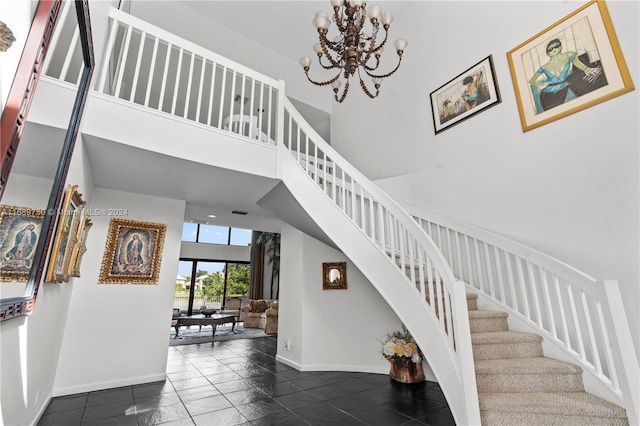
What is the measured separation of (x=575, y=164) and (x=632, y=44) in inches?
41.1

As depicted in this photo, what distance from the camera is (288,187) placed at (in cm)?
339

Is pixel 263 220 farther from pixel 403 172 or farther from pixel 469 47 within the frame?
pixel 469 47

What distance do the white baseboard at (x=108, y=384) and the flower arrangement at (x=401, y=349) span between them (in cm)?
289

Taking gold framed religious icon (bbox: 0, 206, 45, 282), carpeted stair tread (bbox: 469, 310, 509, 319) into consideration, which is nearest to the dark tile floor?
carpeted stair tread (bbox: 469, 310, 509, 319)

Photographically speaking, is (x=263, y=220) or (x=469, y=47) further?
(x=263, y=220)

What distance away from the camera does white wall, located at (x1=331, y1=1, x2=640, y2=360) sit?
2.42 metres

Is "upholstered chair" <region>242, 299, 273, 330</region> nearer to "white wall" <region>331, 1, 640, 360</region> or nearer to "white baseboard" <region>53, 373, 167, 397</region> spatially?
"white baseboard" <region>53, 373, 167, 397</region>

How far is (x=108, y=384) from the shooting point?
3.37m

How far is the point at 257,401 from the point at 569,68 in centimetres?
454

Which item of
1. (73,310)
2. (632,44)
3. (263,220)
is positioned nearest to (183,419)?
(73,310)

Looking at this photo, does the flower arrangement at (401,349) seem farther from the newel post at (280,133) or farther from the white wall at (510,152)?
the newel post at (280,133)

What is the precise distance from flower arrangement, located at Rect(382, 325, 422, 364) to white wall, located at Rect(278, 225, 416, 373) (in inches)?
13.6

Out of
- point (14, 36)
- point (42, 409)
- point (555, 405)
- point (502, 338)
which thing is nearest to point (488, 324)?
point (502, 338)

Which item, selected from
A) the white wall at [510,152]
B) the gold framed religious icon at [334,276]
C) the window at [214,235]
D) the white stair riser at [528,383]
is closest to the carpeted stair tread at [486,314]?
the white stair riser at [528,383]
